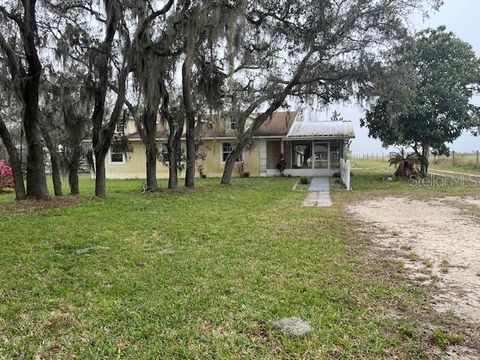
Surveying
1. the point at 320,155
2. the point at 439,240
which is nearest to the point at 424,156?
the point at 320,155

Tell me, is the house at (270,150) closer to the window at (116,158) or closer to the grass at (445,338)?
the window at (116,158)

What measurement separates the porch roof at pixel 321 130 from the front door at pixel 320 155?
836 millimetres

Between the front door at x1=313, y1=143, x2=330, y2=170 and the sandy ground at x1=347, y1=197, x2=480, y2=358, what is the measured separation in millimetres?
11995

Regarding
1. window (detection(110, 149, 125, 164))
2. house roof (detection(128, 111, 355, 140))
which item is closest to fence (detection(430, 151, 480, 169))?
house roof (detection(128, 111, 355, 140))

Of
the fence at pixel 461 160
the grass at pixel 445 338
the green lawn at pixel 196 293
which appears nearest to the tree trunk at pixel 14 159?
the green lawn at pixel 196 293

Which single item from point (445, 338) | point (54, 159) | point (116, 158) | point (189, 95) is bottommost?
point (445, 338)

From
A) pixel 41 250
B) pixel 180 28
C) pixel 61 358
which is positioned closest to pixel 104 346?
pixel 61 358

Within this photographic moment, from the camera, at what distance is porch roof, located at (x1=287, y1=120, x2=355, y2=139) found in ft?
73.3

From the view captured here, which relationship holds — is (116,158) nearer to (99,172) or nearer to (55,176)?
(55,176)

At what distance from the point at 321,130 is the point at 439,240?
59.9ft

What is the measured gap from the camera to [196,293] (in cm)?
382

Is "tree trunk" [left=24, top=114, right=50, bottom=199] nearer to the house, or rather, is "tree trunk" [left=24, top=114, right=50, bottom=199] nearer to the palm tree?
the house

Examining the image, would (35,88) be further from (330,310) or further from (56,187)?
(330,310)

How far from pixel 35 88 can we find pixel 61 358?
919 centimetres
